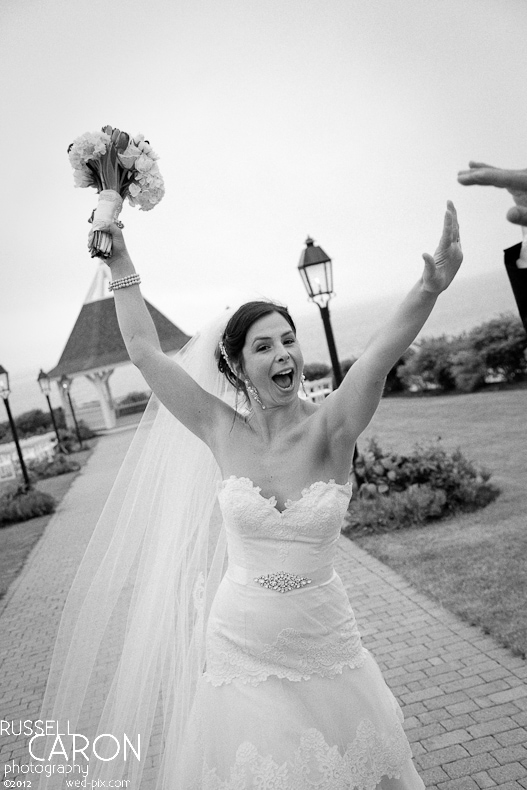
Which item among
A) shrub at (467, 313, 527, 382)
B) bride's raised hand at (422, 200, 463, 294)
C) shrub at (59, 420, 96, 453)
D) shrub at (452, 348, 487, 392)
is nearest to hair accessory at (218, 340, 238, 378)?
bride's raised hand at (422, 200, 463, 294)

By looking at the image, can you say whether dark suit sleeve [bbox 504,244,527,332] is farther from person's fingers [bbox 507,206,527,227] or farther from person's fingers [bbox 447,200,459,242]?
person's fingers [bbox 447,200,459,242]

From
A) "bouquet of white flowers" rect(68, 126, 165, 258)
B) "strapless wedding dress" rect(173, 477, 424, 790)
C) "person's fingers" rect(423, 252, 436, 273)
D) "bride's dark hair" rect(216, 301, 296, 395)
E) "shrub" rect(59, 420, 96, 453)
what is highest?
"bouquet of white flowers" rect(68, 126, 165, 258)

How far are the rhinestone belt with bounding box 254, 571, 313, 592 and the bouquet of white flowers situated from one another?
156cm

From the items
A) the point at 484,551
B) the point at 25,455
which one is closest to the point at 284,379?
the point at 484,551

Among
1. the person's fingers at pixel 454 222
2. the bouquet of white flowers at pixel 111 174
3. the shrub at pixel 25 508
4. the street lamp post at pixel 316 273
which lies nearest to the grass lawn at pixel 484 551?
the street lamp post at pixel 316 273

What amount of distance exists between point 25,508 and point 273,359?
14466 mm

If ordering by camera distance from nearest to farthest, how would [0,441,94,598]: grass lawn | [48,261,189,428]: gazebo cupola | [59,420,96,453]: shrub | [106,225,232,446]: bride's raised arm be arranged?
[106,225,232,446]: bride's raised arm
[0,441,94,598]: grass lawn
[59,420,96,453]: shrub
[48,261,189,428]: gazebo cupola

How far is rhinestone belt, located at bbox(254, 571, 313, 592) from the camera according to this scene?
2.76 metres

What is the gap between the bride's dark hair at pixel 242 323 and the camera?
3057 mm

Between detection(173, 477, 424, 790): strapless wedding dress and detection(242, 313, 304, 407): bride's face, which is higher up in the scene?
detection(242, 313, 304, 407): bride's face

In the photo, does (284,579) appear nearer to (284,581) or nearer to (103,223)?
(284,581)

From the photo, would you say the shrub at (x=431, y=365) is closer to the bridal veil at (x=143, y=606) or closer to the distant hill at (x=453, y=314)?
the distant hill at (x=453, y=314)

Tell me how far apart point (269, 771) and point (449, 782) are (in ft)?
5.47

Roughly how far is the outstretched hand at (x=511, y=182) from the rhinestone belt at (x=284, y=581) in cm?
165
